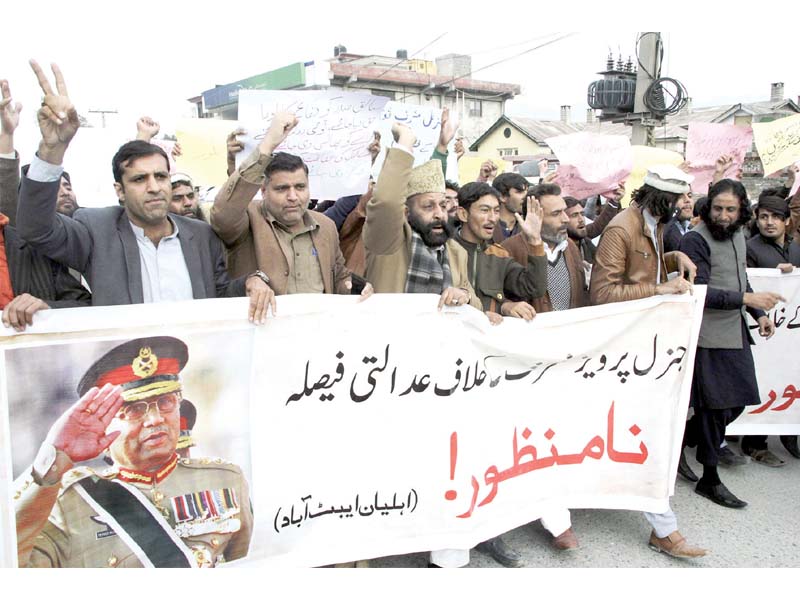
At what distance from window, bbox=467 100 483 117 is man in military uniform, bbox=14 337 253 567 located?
153 ft

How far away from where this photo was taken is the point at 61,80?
240cm

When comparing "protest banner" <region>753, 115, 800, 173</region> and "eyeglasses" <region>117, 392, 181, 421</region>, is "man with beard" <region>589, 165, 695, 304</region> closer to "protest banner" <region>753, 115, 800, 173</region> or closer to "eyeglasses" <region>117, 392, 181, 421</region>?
"eyeglasses" <region>117, 392, 181, 421</region>

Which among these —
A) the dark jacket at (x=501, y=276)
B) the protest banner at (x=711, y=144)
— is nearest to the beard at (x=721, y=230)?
the dark jacket at (x=501, y=276)

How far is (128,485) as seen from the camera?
254cm

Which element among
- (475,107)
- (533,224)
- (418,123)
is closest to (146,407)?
(533,224)

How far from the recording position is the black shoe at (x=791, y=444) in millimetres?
4814

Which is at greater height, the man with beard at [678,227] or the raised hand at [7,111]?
the raised hand at [7,111]

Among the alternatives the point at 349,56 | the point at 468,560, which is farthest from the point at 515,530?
the point at 349,56

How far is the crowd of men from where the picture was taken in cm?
245

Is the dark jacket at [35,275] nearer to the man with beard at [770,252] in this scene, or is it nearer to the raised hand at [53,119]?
the raised hand at [53,119]

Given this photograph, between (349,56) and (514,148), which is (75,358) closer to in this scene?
(349,56)

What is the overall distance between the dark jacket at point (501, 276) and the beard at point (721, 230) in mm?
1274

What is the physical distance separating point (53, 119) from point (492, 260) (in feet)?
6.86

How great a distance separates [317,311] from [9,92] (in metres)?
1.38
